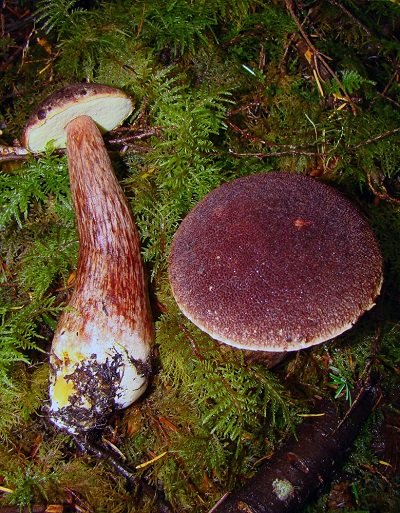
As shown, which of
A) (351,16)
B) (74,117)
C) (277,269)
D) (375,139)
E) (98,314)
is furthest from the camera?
(351,16)

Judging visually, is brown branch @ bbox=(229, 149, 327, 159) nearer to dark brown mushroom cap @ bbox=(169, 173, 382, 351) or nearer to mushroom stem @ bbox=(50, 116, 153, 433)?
dark brown mushroom cap @ bbox=(169, 173, 382, 351)

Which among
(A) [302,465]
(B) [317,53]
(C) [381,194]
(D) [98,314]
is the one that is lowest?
(A) [302,465]

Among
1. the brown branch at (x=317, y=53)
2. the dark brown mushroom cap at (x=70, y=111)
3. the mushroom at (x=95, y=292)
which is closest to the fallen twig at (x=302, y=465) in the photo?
the mushroom at (x=95, y=292)

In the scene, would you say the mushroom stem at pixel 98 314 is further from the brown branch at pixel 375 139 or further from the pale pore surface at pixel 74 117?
the brown branch at pixel 375 139

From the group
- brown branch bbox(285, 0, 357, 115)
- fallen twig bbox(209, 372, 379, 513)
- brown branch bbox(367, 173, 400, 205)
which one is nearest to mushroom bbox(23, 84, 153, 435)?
fallen twig bbox(209, 372, 379, 513)

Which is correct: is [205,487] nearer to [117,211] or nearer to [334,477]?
[334,477]

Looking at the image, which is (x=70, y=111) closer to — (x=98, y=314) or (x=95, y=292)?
(x=95, y=292)

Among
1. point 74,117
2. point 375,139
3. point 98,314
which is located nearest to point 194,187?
point 74,117
